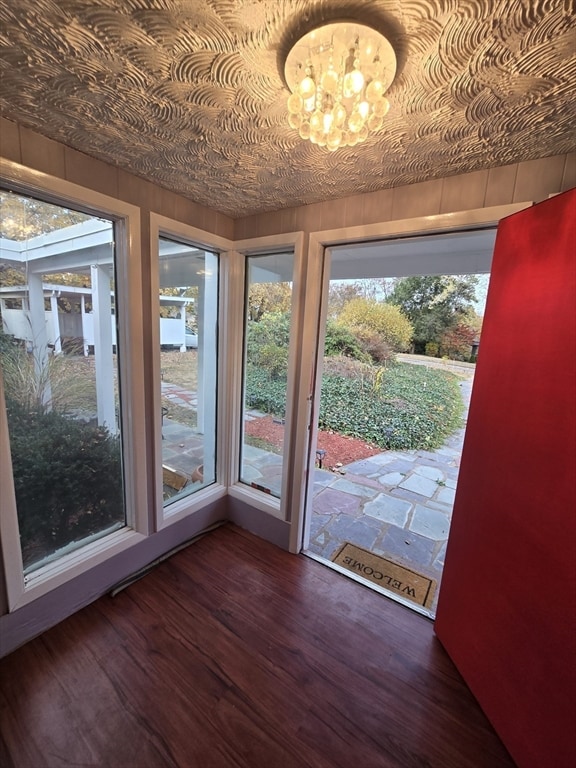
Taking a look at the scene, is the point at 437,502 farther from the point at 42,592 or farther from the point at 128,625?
the point at 42,592

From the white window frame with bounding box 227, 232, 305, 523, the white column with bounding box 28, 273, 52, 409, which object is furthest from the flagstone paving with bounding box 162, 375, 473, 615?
the white column with bounding box 28, 273, 52, 409

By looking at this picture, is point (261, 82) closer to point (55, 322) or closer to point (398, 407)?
point (55, 322)

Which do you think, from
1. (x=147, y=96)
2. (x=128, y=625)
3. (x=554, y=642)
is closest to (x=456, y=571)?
(x=554, y=642)

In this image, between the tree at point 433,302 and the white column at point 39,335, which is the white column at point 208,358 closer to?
the white column at point 39,335

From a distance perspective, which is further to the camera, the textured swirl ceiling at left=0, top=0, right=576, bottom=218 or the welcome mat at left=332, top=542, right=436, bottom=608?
the welcome mat at left=332, top=542, right=436, bottom=608

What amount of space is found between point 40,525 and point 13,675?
62 centimetres

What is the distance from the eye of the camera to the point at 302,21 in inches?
29.6

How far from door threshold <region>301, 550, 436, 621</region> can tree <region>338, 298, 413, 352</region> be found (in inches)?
155

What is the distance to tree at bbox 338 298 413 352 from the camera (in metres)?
5.09

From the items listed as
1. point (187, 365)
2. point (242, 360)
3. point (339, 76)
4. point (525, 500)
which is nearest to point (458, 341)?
point (242, 360)

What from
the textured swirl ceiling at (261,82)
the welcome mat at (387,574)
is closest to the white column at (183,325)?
the textured swirl ceiling at (261,82)

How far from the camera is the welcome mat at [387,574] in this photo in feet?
6.51

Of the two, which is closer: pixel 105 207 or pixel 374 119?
pixel 374 119

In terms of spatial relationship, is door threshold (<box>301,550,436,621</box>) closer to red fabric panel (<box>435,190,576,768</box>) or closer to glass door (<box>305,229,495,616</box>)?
glass door (<box>305,229,495,616</box>)
